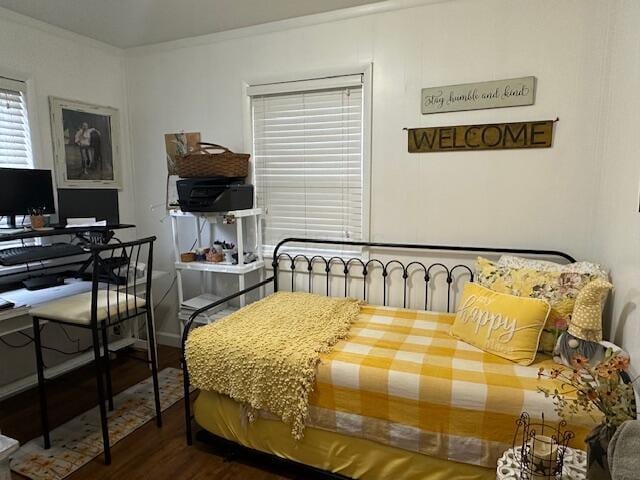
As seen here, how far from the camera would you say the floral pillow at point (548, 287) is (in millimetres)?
1812

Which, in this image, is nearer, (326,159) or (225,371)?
(225,371)

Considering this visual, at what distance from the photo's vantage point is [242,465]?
1.98 m

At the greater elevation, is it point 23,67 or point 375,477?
point 23,67

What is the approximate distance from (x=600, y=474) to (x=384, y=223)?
1.74 m

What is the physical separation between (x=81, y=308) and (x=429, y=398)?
5.49 feet

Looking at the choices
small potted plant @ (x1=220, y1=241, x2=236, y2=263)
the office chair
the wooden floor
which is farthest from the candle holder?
small potted plant @ (x1=220, y1=241, x2=236, y2=263)

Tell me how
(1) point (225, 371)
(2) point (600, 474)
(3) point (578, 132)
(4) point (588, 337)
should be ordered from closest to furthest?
(2) point (600, 474)
(4) point (588, 337)
(1) point (225, 371)
(3) point (578, 132)

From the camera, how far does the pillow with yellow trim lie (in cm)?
176

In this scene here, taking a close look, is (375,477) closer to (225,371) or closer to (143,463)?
(225,371)

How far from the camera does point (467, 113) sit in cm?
232

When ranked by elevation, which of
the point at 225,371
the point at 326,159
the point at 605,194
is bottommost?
the point at 225,371

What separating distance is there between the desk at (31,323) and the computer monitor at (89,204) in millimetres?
471

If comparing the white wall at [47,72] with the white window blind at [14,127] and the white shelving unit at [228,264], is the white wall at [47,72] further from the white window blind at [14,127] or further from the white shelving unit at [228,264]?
the white shelving unit at [228,264]

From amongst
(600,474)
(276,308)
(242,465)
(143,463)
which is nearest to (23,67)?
(276,308)
